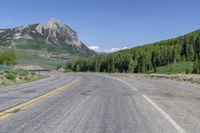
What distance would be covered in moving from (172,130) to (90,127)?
182cm

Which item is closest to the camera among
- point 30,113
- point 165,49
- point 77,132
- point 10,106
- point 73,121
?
point 77,132

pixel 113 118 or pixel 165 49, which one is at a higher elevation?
pixel 165 49

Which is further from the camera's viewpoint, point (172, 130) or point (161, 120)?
point (161, 120)

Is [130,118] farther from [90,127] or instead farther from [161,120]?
[90,127]

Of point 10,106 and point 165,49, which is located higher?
point 165,49

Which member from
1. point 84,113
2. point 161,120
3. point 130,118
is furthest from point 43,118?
point 161,120

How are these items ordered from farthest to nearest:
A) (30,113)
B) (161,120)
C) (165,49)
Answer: (165,49)
(30,113)
(161,120)

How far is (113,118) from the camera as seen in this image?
376 inches

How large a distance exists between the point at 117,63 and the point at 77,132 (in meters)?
147

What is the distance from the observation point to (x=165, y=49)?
147 meters

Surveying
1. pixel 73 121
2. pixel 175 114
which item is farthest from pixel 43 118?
pixel 175 114

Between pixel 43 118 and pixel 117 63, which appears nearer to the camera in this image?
pixel 43 118

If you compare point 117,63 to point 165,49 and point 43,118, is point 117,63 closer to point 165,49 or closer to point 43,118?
point 165,49

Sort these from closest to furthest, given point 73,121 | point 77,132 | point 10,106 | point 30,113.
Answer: point 77,132 < point 73,121 < point 30,113 < point 10,106
